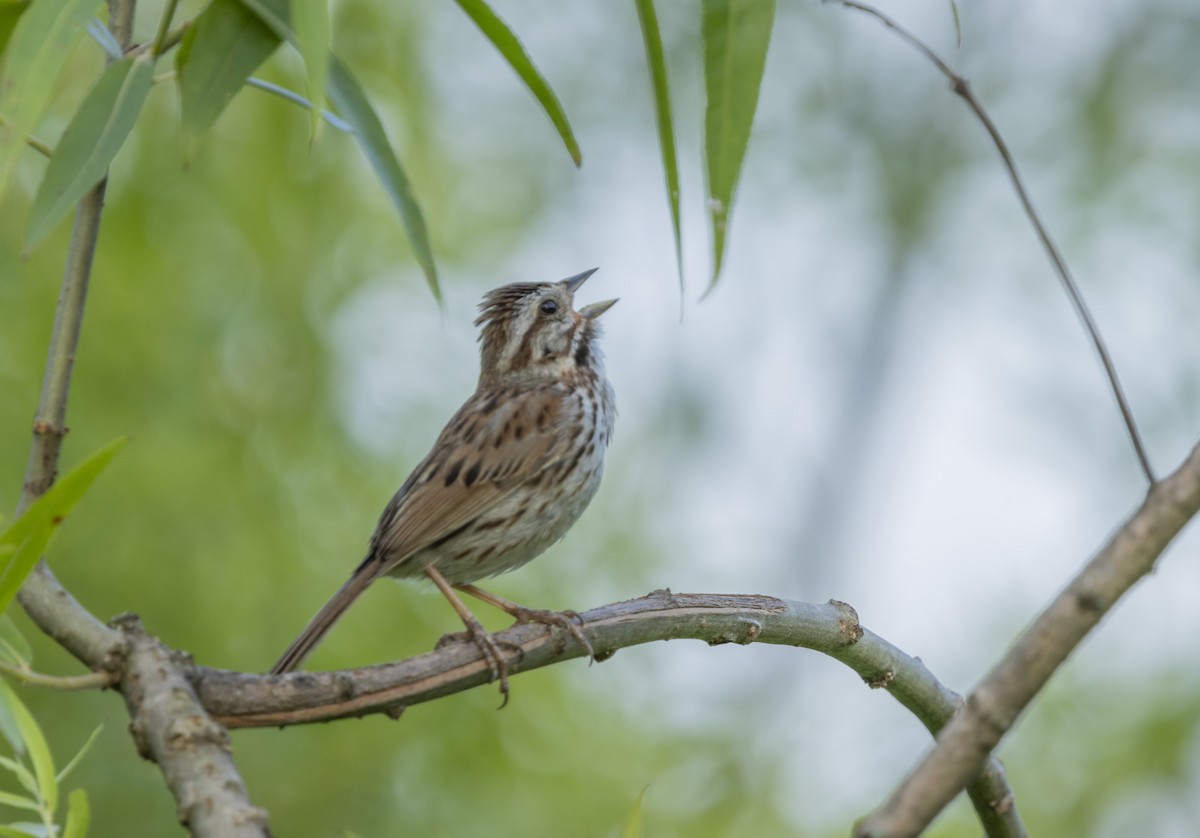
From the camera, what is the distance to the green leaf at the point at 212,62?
255 cm

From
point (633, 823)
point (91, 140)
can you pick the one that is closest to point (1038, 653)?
point (633, 823)

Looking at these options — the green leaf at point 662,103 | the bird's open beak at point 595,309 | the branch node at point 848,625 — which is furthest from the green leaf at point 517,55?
the bird's open beak at point 595,309

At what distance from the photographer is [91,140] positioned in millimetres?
2422

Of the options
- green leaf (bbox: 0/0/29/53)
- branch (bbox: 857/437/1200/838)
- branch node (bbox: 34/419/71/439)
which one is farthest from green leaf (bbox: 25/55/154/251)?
branch (bbox: 857/437/1200/838)

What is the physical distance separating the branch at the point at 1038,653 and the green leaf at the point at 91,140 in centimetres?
171

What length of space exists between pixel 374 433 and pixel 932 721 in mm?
5124

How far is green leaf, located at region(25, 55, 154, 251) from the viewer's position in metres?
2.33

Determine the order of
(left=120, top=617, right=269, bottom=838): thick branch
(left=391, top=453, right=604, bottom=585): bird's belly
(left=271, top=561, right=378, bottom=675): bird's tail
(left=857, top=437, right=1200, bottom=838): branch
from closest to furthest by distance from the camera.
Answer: (left=857, top=437, right=1200, bottom=838): branch → (left=120, top=617, right=269, bottom=838): thick branch → (left=271, top=561, right=378, bottom=675): bird's tail → (left=391, top=453, right=604, bottom=585): bird's belly

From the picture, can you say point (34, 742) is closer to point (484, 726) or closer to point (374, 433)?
point (484, 726)

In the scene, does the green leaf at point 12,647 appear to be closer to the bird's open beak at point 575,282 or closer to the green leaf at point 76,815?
the green leaf at point 76,815

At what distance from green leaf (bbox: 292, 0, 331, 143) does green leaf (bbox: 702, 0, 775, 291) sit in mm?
695

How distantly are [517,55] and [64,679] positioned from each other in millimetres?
1475

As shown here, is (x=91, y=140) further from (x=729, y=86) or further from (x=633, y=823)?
(x=633, y=823)

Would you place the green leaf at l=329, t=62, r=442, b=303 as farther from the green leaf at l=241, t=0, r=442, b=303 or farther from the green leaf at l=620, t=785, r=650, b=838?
the green leaf at l=620, t=785, r=650, b=838
